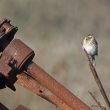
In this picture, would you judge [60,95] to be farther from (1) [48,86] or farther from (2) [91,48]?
(2) [91,48]

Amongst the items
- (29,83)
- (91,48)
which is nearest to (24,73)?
(29,83)

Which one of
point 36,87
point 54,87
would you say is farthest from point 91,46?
point 54,87

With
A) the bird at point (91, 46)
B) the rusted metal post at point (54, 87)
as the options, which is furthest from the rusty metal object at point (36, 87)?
the bird at point (91, 46)

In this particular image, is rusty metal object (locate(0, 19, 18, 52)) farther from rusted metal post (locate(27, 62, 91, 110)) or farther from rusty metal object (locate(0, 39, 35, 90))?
rusted metal post (locate(27, 62, 91, 110))

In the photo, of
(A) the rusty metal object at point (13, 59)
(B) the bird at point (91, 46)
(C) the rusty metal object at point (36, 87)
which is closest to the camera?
(A) the rusty metal object at point (13, 59)

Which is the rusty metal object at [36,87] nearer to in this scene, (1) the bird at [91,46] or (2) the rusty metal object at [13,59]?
(2) the rusty metal object at [13,59]

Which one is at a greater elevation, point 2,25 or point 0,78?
point 2,25

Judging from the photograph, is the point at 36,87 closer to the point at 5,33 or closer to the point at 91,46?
the point at 5,33

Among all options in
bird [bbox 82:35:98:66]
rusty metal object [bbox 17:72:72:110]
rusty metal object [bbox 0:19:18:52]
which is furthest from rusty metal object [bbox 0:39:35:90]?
bird [bbox 82:35:98:66]

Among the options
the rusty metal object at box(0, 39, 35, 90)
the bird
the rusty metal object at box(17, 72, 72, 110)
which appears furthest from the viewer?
the bird
